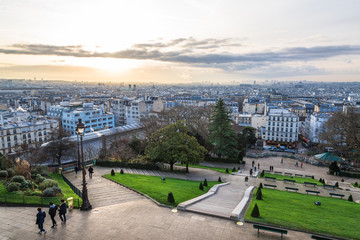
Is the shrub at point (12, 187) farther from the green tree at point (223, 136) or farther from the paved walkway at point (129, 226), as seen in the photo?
the green tree at point (223, 136)

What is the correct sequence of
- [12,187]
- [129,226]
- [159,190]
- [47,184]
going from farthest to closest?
1. [159,190]
2. [47,184]
3. [12,187]
4. [129,226]

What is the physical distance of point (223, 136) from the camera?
163ft

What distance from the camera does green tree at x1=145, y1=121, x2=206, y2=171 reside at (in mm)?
34406

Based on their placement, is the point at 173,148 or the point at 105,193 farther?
the point at 173,148

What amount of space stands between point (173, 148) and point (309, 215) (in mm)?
19526

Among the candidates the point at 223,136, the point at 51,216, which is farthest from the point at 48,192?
the point at 223,136

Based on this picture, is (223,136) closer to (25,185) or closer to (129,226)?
(25,185)

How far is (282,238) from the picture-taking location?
47.7 feet

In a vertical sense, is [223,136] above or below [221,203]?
above

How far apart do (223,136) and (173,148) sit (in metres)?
17.7

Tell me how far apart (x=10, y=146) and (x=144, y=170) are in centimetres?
5176

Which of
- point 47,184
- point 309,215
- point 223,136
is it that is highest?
point 47,184

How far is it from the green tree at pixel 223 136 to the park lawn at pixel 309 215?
25081 millimetres

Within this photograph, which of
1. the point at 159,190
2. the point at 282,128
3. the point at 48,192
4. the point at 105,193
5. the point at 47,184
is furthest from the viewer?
the point at 282,128
